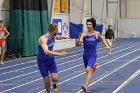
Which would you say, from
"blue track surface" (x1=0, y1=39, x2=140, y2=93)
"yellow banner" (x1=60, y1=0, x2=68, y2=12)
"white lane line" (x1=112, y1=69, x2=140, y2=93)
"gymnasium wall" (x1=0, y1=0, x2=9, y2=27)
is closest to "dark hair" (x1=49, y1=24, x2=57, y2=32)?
"blue track surface" (x1=0, y1=39, x2=140, y2=93)

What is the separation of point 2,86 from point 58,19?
64.0 feet

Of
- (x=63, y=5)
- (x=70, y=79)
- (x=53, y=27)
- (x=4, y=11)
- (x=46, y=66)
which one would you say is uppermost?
(x=63, y=5)

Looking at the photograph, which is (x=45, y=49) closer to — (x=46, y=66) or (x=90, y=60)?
(x=46, y=66)

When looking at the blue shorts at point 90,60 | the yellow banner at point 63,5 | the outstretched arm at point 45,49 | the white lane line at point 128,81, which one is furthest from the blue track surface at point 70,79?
the yellow banner at point 63,5

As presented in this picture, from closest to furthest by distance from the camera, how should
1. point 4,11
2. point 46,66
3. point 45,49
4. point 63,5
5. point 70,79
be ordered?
point 45,49 → point 46,66 → point 70,79 → point 4,11 → point 63,5

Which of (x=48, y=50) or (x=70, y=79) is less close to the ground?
(x=48, y=50)

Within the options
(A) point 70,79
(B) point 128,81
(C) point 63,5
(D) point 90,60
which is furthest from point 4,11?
(D) point 90,60

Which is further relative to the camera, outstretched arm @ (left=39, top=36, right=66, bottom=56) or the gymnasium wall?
the gymnasium wall

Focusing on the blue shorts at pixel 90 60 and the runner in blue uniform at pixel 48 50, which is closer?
the runner in blue uniform at pixel 48 50

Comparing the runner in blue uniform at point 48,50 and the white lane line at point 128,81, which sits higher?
the runner in blue uniform at point 48,50

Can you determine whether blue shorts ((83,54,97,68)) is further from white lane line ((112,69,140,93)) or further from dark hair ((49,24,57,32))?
dark hair ((49,24,57,32))

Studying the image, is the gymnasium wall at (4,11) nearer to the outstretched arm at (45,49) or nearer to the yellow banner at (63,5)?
the yellow banner at (63,5)

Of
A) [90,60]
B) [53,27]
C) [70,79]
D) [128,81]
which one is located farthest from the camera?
[70,79]

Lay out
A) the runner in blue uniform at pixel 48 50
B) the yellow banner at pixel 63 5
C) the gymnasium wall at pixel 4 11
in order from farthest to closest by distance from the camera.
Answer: the yellow banner at pixel 63 5
the gymnasium wall at pixel 4 11
the runner in blue uniform at pixel 48 50
